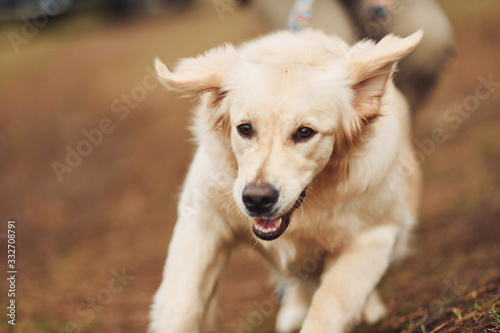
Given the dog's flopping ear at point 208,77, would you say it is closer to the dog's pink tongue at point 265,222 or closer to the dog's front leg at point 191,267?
the dog's front leg at point 191,267

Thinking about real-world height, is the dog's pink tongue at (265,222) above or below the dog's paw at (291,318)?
above

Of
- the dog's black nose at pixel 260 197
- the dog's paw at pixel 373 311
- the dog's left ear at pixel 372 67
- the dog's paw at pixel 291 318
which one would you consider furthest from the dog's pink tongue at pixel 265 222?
the dog's paw at pixel 291 318

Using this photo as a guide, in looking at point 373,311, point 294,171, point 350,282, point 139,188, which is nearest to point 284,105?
point 294,171

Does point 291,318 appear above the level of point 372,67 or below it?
below

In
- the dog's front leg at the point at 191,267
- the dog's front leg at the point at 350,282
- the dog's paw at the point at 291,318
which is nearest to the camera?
the dog's front leg at the point at 350,282

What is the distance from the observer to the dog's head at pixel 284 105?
267 centimetres

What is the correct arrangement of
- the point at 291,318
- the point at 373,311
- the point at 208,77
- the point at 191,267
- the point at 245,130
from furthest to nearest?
the point at 291,318
the point at 373,311
the point at 191,267
the point at 208,77
the point at 245,130

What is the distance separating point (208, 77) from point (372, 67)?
0.85 meters

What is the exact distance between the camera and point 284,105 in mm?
2717

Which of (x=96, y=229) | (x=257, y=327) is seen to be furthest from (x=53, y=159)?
(x=257, y=327)

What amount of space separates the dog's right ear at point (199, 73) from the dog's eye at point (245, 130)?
323 millimetres

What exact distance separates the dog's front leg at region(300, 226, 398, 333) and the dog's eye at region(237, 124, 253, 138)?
93 centimetres

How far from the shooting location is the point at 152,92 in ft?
39.2

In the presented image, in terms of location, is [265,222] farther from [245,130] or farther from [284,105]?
[284,105]
